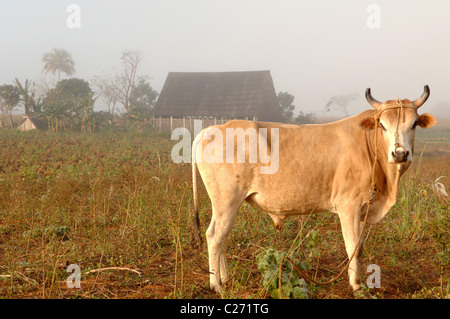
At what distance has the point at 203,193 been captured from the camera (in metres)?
8.20

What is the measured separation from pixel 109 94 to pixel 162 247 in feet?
142

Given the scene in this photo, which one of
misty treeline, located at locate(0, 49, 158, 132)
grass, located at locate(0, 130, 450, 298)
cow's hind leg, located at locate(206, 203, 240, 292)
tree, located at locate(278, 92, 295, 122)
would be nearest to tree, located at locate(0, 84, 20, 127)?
misty treeline, located at locate(0, 49, 158, 132)

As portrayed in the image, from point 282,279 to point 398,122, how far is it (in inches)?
71.0

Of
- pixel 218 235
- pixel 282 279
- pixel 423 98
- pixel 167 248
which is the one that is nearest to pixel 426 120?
pixel 423 98

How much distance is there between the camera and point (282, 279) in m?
3.59

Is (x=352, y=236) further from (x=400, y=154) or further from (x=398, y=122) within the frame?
(x=398, y=122)

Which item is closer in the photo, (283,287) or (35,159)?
(283,287)

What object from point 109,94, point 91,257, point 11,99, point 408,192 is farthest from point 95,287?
point 109,94

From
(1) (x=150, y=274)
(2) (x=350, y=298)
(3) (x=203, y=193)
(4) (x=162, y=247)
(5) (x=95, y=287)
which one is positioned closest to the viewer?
(2) (x=350, y=298)

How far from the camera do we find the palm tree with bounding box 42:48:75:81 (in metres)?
70.4

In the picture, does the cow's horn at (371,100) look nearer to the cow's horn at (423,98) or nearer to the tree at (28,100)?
the cow's horn at (423,98)

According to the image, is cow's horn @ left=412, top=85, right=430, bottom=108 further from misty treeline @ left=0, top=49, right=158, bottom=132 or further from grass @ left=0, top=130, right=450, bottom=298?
misty treeline @ left=0, top=49, right=158, bottom=132

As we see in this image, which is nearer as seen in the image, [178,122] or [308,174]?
[308,174]

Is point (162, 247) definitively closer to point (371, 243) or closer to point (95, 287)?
point (95, 287)
